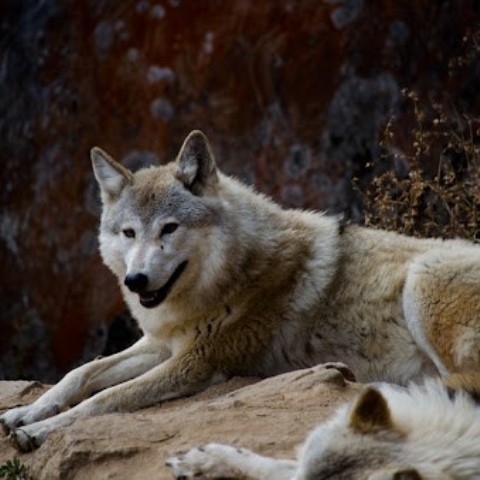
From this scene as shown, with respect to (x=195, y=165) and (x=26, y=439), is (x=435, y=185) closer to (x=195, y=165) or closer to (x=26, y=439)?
(x=195, y=165)

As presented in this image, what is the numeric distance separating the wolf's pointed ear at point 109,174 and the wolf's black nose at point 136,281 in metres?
0.82

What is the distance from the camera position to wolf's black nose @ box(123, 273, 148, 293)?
686 cm

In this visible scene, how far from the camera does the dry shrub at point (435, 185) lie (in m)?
8.94

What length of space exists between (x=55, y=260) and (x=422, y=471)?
7.25 meters

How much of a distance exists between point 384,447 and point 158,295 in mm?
2922

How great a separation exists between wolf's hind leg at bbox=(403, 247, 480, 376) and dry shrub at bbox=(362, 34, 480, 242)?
180 centimetres

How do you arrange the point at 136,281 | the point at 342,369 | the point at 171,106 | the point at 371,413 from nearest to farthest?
the point at 371,413
the point at 342,369
the point at 136,281
the point at 171,106

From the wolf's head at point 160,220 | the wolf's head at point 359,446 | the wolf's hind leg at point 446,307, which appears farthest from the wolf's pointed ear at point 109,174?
the wolf's head at point 359,446

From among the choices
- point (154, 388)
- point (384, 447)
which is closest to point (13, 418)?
point (154, 388)

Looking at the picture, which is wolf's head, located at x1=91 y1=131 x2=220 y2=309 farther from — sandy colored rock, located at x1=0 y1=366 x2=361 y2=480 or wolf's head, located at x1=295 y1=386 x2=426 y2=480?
wolf's head, located at x1=295 y1=386 x2=426 y2=480

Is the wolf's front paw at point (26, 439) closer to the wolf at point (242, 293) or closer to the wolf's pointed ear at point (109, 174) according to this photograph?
the wolf at point (242, 293)

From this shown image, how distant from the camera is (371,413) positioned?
452cm

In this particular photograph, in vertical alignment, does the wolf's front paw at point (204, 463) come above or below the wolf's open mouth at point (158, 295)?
below

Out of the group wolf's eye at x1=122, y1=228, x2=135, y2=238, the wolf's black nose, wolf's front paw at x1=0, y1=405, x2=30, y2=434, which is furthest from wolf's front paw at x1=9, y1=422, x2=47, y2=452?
wolf's eye at x1=122, y1=228, x2=135, y2=238
